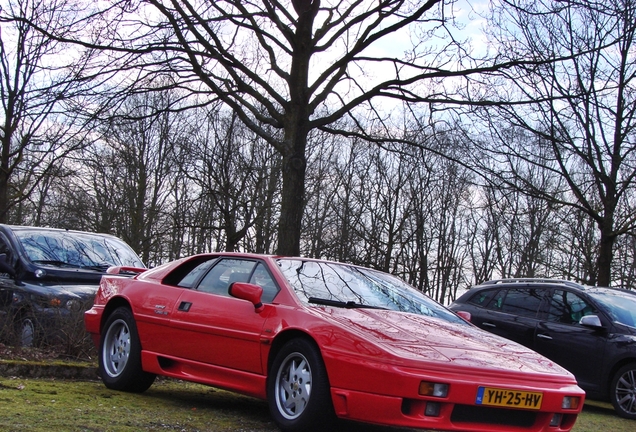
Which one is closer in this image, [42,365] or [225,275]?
[225,275]

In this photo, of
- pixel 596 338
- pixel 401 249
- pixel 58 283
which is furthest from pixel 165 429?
pixel 401 249

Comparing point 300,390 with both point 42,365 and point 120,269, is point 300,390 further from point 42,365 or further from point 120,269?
point 120,269

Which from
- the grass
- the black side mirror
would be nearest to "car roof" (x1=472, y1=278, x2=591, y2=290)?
the grass

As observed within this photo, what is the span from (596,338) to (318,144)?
3485 cm

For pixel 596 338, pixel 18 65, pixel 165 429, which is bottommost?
pixel 165 429

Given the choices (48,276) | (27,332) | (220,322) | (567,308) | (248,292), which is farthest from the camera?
(567,308)

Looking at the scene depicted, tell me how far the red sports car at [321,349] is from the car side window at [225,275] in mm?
12

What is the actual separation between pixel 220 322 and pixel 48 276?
4.53 m

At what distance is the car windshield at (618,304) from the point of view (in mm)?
9867

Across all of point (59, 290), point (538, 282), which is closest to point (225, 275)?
point (59, 290)

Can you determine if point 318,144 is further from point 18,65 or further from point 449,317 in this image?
point 449,317

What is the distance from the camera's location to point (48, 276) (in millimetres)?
9656

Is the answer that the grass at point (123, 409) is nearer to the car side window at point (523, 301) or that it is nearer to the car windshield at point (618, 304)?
the car windshield at point (618, 304)

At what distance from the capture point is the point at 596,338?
31.8 feet
